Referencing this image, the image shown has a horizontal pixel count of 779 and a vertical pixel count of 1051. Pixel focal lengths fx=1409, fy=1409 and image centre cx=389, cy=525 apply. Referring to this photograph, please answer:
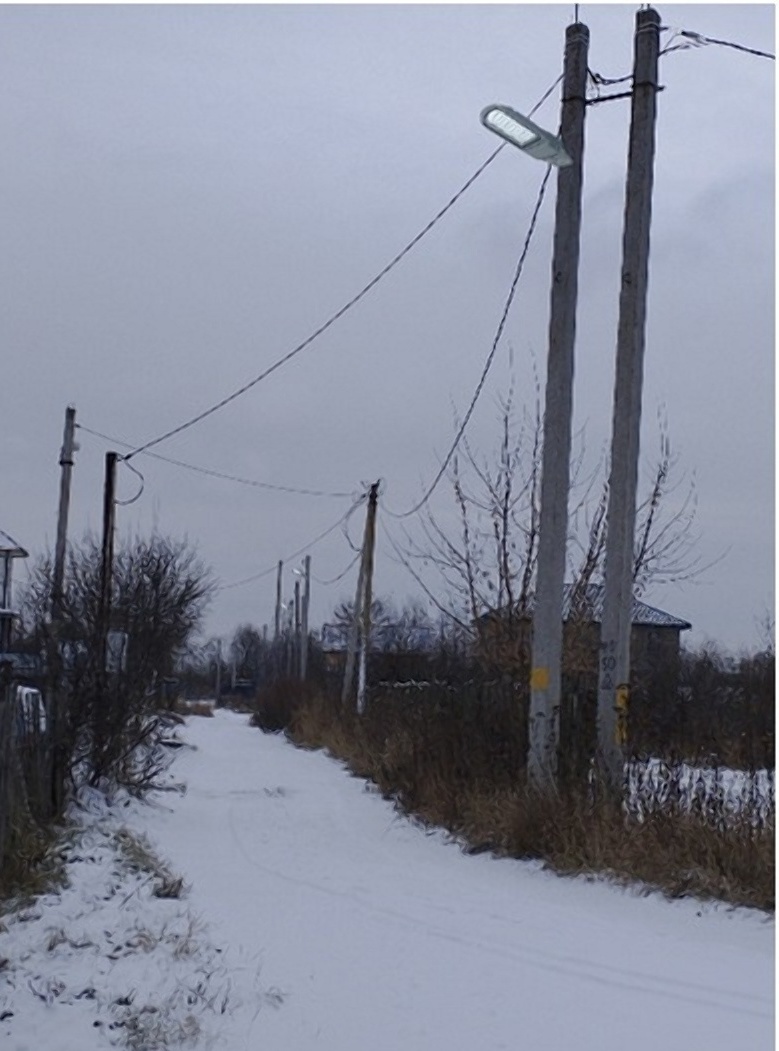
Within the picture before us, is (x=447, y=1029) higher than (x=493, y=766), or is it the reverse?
(x=493, y=766)

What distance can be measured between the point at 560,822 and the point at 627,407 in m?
3.38

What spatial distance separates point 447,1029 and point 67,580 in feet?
59.0

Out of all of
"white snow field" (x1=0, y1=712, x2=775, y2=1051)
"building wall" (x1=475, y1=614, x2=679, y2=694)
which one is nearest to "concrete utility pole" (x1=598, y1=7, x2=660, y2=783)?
"white snow field" (x1=0, y1=712, x2=775, y2=1051)

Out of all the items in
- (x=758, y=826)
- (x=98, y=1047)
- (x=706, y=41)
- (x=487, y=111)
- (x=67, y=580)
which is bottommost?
(x=98, y=1047)

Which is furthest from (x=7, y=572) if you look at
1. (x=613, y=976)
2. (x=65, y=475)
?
(x=613, y=976)

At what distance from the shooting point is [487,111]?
9.73 m

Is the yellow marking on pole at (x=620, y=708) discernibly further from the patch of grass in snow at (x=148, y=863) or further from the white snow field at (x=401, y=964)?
the patch of grass in snow at (x=148, y=863)

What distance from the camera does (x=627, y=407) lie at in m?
11.5

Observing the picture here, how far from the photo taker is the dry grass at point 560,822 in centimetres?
909

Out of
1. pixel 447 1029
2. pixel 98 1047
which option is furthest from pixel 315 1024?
pixel 98 1047

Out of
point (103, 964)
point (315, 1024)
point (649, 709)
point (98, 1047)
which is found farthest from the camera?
point (649, 709)

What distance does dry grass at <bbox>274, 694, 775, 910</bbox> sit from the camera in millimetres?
9086

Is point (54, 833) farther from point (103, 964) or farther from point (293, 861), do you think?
point (103, 964)

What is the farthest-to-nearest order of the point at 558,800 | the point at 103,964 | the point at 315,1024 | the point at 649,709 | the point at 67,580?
the point at 67,580, the point at 649,709, the point at 558,800, the point at 103,964, the point at 315,1024
